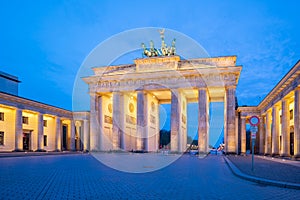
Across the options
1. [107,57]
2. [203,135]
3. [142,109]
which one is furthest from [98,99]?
[107,57]

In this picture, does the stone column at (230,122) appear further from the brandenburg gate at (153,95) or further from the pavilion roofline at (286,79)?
the pavilion roofline at (286,79)

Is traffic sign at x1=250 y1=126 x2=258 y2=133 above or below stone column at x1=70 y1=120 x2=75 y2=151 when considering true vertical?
above

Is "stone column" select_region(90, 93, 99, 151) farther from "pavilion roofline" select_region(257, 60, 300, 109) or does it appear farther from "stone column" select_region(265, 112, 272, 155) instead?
"pavilion roofline" select_region(257, 60, 300, 109)

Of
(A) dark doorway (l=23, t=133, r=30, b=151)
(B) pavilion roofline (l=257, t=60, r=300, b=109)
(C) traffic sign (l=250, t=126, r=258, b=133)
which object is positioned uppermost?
(B) pavilion roofline (l=257, t=60, r=300, b=109)

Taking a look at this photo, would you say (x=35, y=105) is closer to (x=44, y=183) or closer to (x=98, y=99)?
(x=98, y=99)

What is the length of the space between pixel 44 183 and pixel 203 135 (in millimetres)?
31651

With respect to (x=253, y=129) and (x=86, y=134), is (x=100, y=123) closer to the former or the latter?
(x=86, y=134)

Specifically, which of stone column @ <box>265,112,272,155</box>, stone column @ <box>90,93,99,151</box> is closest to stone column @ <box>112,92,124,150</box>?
stone column @ <box>90,93,99,151</box>

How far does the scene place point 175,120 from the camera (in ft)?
133

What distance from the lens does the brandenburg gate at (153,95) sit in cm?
3928

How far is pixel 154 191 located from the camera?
840 centimetres

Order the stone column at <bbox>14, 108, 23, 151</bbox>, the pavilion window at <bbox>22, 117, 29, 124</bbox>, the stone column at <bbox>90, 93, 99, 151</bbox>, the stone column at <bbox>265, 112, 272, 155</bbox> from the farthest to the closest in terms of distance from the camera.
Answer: the stone column at <bbox>90, 93, 99, 151</bbox> → the pavilion window at <bbox>22, 117, 29, 124</bbox> → the stone column at <bbox>265, 112, 272, 155</bbox> → the stone column at <bbox>14, 108, 23, 151</bbox>

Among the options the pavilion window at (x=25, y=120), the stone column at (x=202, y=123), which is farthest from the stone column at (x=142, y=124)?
the pavilion window at (x=25, y=120)

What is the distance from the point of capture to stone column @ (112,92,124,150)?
143 ft
